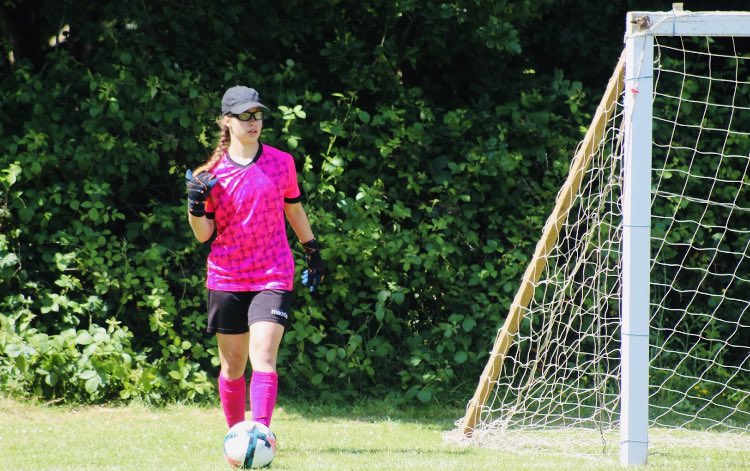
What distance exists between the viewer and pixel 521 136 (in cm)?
874

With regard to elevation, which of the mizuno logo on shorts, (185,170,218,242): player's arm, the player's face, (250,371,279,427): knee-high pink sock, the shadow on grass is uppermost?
the player's face

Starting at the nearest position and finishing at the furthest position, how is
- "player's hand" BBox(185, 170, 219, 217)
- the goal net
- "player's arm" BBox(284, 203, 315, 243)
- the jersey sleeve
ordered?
"player's hand" BBox(185, 170, 219, 217), the jersey sleeve, "player's arm" BBox(284, 203, 315, 243), the goal net

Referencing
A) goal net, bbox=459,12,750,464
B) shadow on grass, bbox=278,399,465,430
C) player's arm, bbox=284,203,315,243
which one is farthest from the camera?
goal net, bbox=459,12,750,464

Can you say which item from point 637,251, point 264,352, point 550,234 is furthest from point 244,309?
point 637,251

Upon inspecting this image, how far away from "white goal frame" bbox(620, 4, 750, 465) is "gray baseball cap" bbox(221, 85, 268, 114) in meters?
1.94

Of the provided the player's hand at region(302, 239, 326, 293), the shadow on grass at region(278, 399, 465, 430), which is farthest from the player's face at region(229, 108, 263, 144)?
the shadow on grass at region(278, 399, 465, 430)

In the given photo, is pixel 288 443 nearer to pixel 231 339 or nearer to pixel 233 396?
pixel 233 396

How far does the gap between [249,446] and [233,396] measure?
718 millimetres

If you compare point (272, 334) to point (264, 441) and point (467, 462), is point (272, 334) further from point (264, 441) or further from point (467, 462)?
point (467, 462)

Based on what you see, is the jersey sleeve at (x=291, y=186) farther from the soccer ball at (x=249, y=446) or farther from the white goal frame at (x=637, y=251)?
the white goal frame at (x=637, y=251)

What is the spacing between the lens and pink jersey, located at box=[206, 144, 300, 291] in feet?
17.5

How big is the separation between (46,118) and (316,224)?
2.30 m

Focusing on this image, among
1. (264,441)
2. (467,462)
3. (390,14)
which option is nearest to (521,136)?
(390,14)

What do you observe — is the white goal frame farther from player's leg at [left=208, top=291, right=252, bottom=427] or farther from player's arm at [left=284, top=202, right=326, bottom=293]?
player's leg at [left=208, top=291, right=252, bottom=427]
